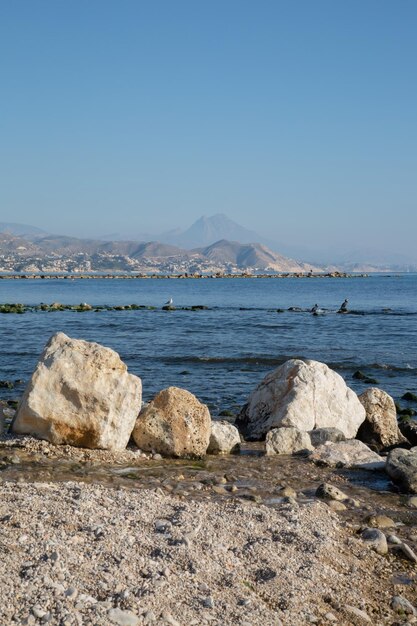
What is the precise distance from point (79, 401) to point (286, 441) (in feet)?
13.1

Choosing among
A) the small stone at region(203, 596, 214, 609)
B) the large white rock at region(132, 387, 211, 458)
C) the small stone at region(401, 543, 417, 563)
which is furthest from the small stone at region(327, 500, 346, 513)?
the small stone at region(203, 596, 214, 609)

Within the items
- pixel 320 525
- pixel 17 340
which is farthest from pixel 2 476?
pixel 17 340

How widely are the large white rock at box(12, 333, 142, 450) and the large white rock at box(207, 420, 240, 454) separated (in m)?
1.84

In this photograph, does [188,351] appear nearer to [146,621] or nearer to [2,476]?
[2,476]

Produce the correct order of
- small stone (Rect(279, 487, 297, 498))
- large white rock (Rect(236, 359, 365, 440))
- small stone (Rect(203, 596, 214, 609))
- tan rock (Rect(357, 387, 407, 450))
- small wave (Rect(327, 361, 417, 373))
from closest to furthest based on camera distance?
small stone (Rect(203, 596, 214, 609)), small stone (Rect(279, 487, 297, 498)), large white rock (Rect(236, 359, 365, 440)), tan rock (Rect(357, 387, 407, 450)), small wave (Rect(327, 361, 417, 373))

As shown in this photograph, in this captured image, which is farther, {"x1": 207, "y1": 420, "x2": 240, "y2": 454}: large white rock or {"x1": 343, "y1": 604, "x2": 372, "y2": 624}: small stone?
{"x1": 207, "y1": 420, "x2": 240, "y2": 454}: large white rock

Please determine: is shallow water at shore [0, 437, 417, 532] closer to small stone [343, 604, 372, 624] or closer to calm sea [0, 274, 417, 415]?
small stone [343, 604, 372, 624]

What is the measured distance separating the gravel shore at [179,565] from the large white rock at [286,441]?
147 inches

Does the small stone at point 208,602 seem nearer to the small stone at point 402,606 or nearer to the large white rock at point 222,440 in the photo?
the small stone at point 402,606

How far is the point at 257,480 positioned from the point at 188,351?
18.3 metres

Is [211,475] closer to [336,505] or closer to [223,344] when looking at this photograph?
[336,505]

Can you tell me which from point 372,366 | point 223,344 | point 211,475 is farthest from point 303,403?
point 223,344

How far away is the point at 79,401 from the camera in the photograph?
37.0 ft

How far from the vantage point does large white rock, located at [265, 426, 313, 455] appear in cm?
1260
